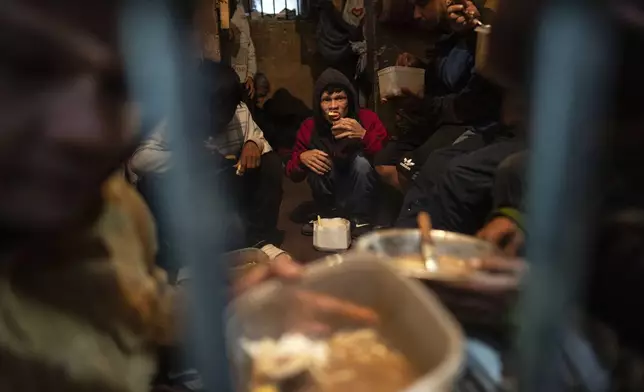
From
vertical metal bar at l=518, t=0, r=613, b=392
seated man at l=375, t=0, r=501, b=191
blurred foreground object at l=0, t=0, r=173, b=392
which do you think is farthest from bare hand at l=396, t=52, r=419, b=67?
blurred foreground object at l=0, t=0, r=173, b=392

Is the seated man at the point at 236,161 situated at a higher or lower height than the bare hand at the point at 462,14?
lower

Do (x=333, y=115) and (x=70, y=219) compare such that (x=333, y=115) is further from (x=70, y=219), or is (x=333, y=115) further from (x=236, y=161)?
(x=70, y=219)

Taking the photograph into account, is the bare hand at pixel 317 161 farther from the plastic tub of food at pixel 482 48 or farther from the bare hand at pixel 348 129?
the plastic tub of food at pixel 482 48

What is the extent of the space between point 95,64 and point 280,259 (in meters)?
0.20

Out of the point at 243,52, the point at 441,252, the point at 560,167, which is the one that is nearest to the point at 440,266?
the point at 441,252

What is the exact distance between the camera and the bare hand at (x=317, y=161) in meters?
0.53

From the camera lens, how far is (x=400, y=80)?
530mm

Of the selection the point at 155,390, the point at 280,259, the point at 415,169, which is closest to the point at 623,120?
the point at 415,169

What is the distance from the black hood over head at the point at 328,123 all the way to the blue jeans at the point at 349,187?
11 mm

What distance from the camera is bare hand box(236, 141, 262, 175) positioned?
50 cm

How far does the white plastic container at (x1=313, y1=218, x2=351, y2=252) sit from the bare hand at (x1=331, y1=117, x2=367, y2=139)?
0.07 meters

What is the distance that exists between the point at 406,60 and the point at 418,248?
148 millimetres

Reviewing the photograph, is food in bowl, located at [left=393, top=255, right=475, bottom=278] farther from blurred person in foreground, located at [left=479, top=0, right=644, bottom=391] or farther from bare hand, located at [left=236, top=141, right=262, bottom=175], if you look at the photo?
bare hand, located at [left=236, top=141, right=262, bottom=175]

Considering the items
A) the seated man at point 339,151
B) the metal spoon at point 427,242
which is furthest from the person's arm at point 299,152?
the metal spoon at point 427,242
